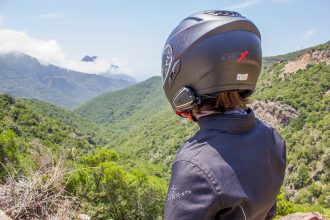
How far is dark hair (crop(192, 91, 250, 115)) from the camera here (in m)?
1.63

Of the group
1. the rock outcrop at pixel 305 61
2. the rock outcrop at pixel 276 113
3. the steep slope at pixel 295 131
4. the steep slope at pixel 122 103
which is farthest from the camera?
the steep slope at pixel 122 103

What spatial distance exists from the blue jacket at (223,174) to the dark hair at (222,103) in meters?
0.07

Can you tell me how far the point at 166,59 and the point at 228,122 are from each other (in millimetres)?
501

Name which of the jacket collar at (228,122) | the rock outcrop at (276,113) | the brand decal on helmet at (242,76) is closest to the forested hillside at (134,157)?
the rock outcrop at (276,113)

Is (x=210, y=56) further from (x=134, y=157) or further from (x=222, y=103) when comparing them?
(x=134, y=157)

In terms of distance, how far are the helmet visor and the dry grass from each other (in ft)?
11.9

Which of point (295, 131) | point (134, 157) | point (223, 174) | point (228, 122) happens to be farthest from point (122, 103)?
point (223, 174)

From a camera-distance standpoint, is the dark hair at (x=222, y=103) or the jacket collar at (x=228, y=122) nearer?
the jacket collar at (x=228, y=122)

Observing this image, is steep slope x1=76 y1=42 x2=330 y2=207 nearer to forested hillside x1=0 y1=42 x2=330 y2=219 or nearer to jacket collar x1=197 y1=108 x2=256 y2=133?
forested hillside x1=0 y1=42 x2=330 y2=219

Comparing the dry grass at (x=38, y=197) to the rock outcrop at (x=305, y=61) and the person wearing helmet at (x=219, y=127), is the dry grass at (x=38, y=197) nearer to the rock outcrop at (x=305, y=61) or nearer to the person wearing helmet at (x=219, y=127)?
the person wearing helmet at (x=219, y=127)

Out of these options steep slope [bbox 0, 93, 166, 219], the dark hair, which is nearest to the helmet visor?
the dark hair

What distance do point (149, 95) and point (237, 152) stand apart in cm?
17042

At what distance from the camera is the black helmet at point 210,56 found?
1619 mm

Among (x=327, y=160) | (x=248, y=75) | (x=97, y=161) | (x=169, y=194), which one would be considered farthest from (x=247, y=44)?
(x=327, y=160)
